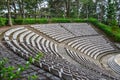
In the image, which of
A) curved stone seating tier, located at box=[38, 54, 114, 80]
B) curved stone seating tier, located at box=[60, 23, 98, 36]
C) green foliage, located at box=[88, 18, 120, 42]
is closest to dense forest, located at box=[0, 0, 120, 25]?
green foliage, located at box=[88, 18, 120, 42]

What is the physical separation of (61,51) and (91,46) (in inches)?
323

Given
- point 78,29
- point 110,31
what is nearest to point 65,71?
point 78,29

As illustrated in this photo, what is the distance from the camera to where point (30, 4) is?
40.0 metres

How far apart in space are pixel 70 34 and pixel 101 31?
380 inches

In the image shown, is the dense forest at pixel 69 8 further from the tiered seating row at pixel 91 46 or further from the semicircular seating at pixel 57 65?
the semicircular seating at pixel 57 65

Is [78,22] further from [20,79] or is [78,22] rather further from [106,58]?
[20,79]

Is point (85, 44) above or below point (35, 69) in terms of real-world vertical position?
below

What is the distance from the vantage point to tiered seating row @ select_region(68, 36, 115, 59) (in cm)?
2200

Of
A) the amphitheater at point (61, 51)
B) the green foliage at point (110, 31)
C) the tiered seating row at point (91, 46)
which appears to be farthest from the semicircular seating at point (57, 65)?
the green foliage at point (110, 31)

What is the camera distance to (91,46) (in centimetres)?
2456

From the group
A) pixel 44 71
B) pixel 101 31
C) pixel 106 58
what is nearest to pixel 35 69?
pixel 44 71

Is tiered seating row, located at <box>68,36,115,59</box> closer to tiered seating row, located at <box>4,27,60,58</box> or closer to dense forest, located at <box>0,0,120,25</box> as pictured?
tiered seating row, located at <box>4,27,60,58</box>

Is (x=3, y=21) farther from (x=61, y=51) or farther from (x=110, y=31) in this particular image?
(x=110, y=31)

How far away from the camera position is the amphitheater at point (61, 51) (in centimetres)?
821
